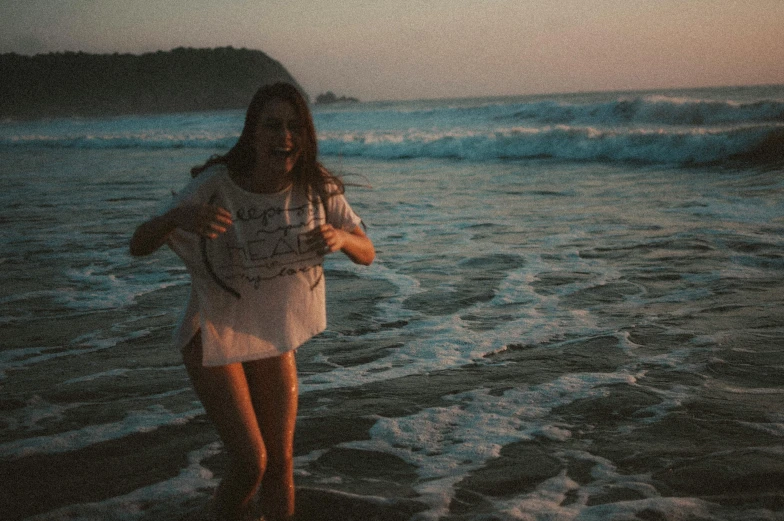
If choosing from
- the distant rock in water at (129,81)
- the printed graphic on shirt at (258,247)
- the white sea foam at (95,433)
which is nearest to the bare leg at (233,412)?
the printed graphic on shirt at (258,247)

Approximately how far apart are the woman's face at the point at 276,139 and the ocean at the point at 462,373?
335mm

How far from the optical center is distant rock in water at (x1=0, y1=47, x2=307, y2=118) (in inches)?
4341

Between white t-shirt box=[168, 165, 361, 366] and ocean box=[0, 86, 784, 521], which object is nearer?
white t-shirt box=[168, 165, 361, 366]

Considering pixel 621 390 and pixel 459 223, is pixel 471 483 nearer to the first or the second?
pixel 621 390

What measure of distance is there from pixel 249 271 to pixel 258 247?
0.29 feet

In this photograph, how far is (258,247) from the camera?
2531 mm

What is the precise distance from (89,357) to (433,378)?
2.46 m

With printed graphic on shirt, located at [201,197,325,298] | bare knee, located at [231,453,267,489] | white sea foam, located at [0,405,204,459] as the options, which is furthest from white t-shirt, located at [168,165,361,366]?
white sea foam, located at [0,405,204,459]

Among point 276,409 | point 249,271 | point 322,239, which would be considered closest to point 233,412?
point 276,409

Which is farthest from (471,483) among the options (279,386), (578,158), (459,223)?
(578,158)

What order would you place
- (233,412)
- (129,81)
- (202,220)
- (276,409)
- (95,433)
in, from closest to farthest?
1. (202,220)
2. (233,412)
3. (276,409)
4. (95,433)
5. (129,81)

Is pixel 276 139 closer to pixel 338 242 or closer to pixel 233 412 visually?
pixel 338 242

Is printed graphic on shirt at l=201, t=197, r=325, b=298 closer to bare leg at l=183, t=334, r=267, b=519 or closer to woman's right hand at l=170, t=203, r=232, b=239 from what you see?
woman's right hand at l=170, t=203, r=232, b=239

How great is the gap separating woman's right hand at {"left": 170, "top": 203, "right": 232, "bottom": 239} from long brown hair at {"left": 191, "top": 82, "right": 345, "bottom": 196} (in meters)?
0.27
